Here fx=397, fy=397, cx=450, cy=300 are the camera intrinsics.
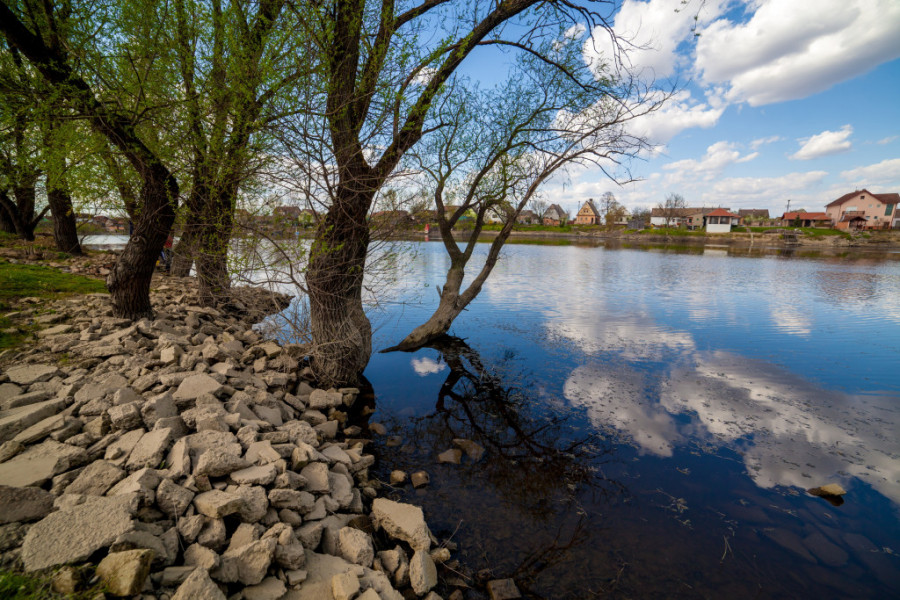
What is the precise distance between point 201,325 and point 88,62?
5453 mm

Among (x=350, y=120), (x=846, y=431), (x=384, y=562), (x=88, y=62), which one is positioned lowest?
(x=846, y=431)

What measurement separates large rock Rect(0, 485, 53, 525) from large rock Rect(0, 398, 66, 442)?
1.53 meters

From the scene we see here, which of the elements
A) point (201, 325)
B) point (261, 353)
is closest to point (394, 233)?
point (261, 353)

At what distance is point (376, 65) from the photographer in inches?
290

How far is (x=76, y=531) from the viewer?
296 centimetres

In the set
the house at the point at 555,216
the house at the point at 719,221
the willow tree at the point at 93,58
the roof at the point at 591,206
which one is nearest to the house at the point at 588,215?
the roof at the point at 591,206

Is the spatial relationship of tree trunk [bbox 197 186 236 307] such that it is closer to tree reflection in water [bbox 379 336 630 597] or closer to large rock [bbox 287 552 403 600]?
tree reflection in water [bbox 379 336 630 597]

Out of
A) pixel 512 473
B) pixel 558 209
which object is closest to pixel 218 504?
pixel 512 473

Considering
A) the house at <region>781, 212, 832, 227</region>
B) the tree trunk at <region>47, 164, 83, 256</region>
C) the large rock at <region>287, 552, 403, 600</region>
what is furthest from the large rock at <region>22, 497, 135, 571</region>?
the house at <region>781, 212, 832, 227</region>

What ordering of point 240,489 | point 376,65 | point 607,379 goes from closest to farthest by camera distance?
point 240,489 < point 376,65 < point 607,379

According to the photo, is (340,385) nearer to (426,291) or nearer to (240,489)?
(240,489)

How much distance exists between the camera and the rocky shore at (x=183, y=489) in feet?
9.61

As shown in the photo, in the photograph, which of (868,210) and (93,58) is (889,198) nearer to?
(868,210)

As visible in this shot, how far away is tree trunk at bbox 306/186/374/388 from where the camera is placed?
8.28 metres
